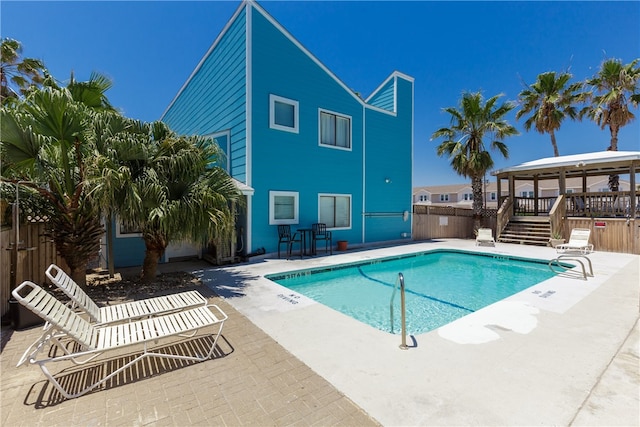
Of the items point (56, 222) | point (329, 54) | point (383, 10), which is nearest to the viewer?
point (56, 222)

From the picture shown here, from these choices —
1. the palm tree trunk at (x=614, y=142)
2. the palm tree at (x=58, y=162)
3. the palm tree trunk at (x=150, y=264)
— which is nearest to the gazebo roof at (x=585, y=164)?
the palm tree trunk at (x=614, y=142)

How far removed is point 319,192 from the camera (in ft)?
37.2

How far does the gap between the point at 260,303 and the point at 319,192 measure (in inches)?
266

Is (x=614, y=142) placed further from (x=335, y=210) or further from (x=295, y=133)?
(x=295, y=133)

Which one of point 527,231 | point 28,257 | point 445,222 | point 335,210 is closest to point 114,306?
point 28,257

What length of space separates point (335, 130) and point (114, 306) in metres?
10.0

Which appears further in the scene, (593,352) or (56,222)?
(56,222)

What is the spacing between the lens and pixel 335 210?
11992mm

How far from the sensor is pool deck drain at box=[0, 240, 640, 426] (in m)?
2.33

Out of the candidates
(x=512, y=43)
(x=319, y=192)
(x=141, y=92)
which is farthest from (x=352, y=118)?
(x=141, y=92)

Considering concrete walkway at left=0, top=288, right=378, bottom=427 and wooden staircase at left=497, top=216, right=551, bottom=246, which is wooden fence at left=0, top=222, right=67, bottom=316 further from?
wooden staircase at left=497, top=216, right=551, bottom=246

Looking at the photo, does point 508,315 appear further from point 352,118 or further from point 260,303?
point 352,118

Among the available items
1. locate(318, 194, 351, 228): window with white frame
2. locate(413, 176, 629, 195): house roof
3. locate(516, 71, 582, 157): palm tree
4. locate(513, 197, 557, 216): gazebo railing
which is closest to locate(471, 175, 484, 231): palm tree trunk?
locate(513, 197, 557, 216): gazebo railing

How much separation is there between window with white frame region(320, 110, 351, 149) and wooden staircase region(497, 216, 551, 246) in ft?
31.4
